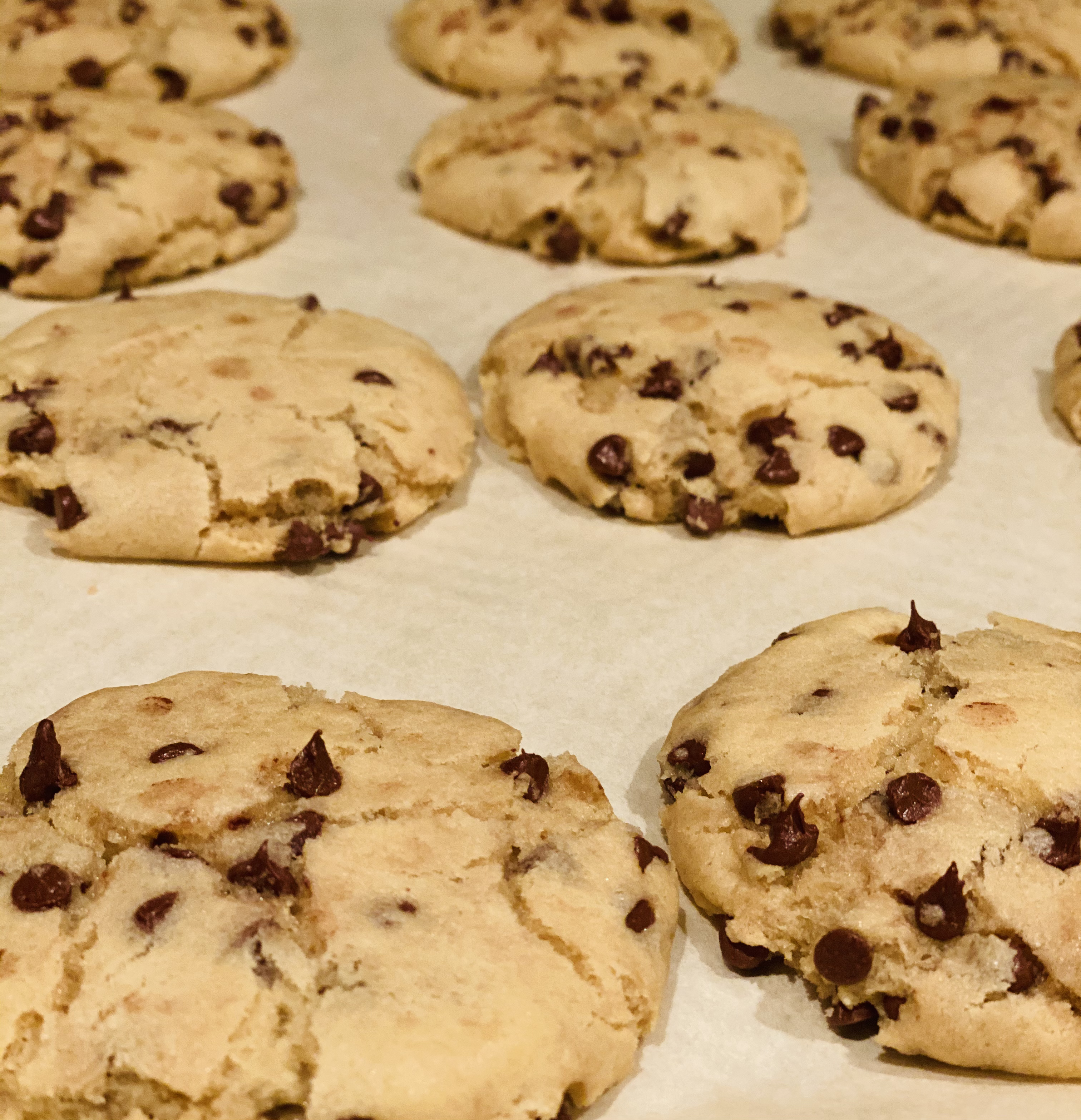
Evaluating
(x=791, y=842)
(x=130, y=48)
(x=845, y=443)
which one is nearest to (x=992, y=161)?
(x=845, y=443)

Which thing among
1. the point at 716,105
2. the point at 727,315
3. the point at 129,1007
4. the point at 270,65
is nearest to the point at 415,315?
the point at 727,315

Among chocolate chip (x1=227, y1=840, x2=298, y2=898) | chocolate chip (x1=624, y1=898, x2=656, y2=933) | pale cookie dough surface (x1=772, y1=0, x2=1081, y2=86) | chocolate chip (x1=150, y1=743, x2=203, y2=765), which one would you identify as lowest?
chocolate chip (x1=624, y1=898, x2=656, y2=933)

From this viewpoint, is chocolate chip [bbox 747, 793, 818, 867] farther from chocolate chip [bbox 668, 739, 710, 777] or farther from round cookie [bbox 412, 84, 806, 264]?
round cookie [bbox 412, 84, 806, 264]

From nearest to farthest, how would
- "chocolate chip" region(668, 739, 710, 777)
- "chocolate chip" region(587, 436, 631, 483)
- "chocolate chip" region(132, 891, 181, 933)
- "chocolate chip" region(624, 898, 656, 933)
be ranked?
"chocolate chip" region(132, 891, 181, 933), "chocolate chip" region(624, 898, 656, 933), "chocolate chip" region(668, 739, 710, 777), "chocolate chip" region(587, 436, 631, 483)

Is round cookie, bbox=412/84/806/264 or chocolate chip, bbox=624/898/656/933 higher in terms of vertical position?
round cookie, bbox=412/84/806/264

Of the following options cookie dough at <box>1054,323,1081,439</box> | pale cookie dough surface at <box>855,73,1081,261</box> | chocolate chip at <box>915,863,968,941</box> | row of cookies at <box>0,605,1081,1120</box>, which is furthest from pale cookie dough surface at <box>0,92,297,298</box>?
chocolate chip at <box>915,863,968,941</box>

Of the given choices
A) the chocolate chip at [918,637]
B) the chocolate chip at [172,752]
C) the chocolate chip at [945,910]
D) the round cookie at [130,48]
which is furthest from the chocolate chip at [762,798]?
the round cookie at [130,48]

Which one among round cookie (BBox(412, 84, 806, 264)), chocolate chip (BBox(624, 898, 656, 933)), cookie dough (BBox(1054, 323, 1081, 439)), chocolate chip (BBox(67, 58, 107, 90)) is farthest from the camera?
chocolate chip (BBox(67, 58, 107, 90))
